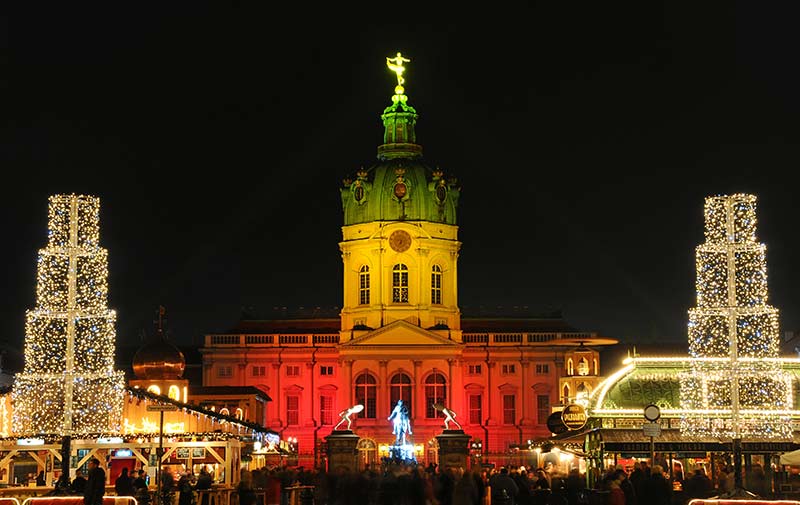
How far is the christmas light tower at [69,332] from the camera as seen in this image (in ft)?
141

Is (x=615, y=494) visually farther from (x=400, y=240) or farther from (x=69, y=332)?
(x=400, y=240)

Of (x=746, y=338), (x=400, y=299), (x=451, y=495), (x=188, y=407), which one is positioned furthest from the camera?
(x=400, y=299)

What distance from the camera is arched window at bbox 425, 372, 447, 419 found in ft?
352

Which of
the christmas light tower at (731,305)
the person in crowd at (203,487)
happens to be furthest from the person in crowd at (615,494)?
the person in crowd at (203,487)

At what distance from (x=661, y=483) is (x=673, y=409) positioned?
905 inches

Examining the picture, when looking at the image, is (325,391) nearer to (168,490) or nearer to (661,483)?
(168,490)

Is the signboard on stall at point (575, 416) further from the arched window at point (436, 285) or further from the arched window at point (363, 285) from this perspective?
the arched window at point (363, 285)

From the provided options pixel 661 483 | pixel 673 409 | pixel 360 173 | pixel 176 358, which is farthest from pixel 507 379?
A: pixel 661 483

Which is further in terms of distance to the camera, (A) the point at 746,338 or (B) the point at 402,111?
(B) the point at 402,111

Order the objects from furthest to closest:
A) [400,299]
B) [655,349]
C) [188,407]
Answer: [655,349]
[400,299]
[188,407]

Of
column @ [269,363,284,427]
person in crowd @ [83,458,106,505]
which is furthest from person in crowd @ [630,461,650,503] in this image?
column @ [269,363,284,427]

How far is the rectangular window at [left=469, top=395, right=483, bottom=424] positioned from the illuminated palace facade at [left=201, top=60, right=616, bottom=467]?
0.08 m

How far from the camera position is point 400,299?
108625 millimetres

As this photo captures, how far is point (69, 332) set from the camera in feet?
141
